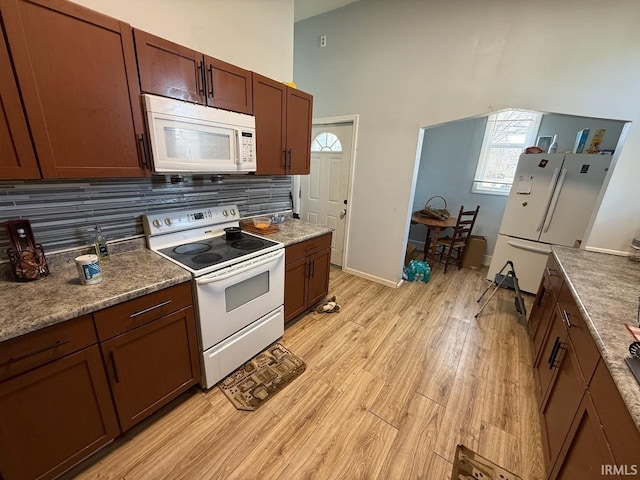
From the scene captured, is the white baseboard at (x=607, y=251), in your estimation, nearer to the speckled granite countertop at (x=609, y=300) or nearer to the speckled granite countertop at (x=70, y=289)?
the speckled granite countertop at (x=609, y=300)

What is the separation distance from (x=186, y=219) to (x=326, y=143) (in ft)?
7.86

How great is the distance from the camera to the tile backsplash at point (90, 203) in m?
1.32

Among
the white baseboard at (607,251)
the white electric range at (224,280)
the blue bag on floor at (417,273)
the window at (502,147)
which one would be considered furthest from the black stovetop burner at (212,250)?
the window at (502,147)

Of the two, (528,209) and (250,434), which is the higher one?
(528,209)

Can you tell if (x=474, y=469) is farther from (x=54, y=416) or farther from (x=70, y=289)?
(x=70, y=289)

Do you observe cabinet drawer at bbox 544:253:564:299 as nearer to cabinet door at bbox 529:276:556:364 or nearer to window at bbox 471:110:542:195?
cabinet door at bbox 529:276:556:364

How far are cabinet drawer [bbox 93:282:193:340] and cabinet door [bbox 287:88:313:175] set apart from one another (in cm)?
149

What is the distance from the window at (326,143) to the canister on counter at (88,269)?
9.74 ft

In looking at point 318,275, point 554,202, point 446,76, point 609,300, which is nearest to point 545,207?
point 554,202

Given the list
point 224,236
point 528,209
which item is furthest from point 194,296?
point 528,209

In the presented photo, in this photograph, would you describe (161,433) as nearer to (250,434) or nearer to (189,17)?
(250,434)

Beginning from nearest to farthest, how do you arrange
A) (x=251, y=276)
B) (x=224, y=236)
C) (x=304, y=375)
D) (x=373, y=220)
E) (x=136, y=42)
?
(x=136, y=42) → (x=251, y=276) → (x=304, y=375) → (x=224, y=236) → (x=373, y=220)

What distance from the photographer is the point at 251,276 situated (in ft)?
5.79

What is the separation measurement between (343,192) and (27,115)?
2945 mm
